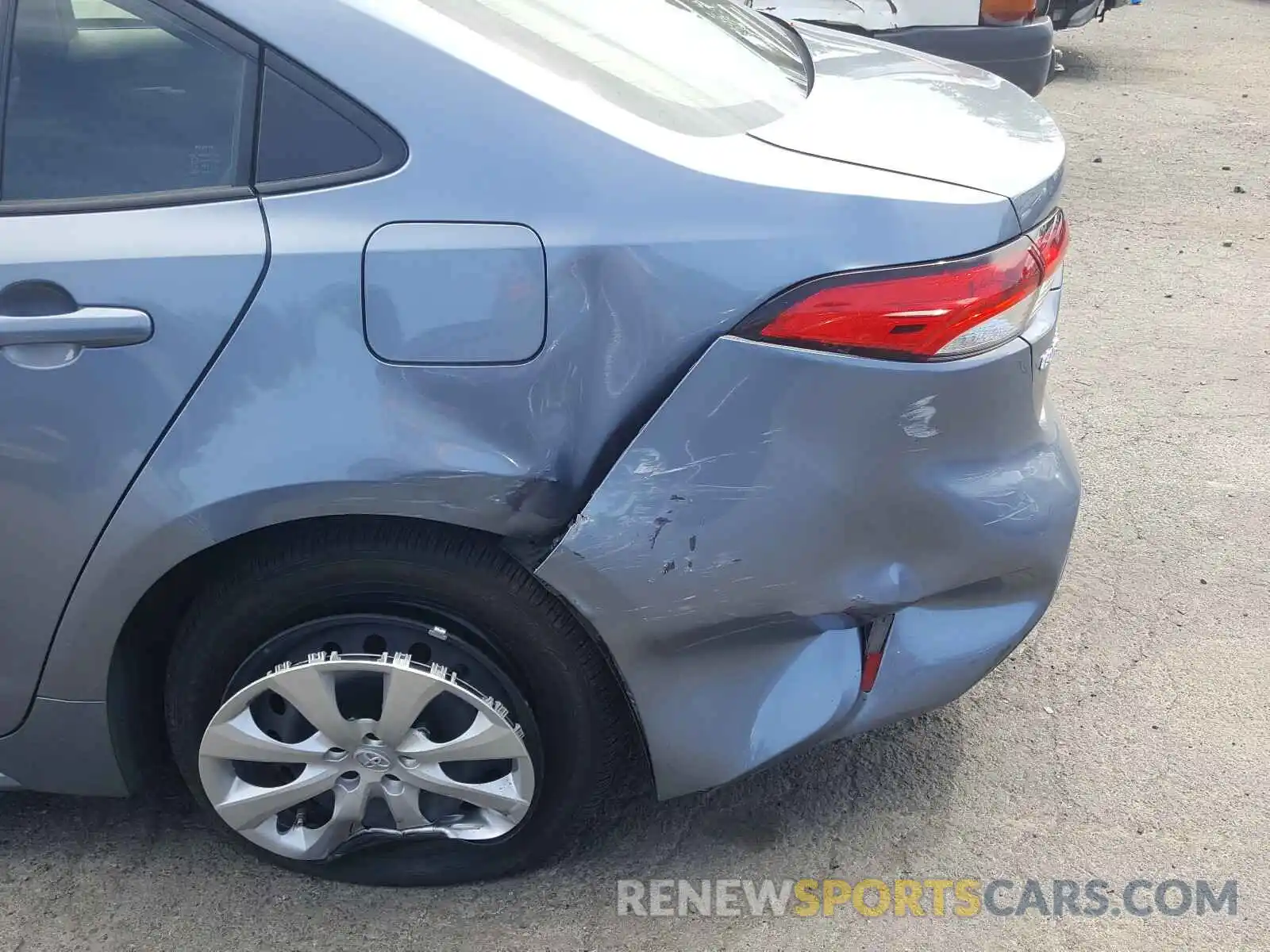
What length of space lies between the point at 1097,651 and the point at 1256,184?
4515 mm

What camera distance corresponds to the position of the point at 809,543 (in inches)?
72.7

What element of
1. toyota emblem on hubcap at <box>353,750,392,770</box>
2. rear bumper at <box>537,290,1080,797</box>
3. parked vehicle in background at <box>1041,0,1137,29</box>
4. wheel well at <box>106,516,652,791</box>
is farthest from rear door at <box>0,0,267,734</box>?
parked vehicle in background at <box>1041,0,1137,29</box>

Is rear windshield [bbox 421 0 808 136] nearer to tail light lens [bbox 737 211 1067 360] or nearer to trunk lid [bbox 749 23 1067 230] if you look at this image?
trunk lid [bbox 749 23 1067 230]

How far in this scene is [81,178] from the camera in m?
1.82

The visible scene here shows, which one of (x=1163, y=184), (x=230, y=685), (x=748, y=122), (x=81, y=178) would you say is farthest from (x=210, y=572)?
(x=1163, y=184)

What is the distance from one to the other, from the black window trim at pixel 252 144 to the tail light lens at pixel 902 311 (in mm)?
589

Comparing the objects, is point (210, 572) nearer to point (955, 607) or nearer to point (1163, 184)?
point (955, 607)

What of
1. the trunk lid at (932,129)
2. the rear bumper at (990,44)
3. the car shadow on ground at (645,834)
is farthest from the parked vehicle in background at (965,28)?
the car shadow on ground at (645,834)

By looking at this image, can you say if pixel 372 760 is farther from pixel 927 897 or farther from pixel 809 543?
pixel 927 897

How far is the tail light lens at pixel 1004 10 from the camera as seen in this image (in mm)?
5223

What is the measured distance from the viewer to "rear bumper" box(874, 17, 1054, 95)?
5.14m

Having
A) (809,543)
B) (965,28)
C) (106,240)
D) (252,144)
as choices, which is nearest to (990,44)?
(965,28)

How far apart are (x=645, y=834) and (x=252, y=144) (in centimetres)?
143

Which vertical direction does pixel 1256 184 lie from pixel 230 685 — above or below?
below
